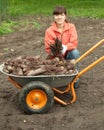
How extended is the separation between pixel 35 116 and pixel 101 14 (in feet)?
28.0

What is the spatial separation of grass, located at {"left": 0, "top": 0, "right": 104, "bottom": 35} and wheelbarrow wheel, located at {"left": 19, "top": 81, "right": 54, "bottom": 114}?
5311 millimetres

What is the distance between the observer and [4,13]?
12.0 m

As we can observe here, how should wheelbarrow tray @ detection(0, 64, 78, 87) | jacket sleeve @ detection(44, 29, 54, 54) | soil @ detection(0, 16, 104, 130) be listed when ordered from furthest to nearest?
jacket sleeve @ detection(44, 29, 54, 54) → wheelbarrow tray @ detection(0, 64, 78, 87) → soil @ detection(0, 16, 104, 130)

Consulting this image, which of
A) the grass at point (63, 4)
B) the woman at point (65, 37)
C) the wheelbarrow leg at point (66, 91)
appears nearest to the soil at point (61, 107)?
the wheelbarrow leg at point (66, 91)

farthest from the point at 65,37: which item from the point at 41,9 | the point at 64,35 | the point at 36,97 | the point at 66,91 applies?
the point at 41,9

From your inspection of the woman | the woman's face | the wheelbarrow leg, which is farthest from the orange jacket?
the wheelbarrow leg

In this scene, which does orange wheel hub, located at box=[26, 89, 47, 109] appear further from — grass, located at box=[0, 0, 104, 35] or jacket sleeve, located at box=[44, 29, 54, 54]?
grass, located at box=[0, 0, 104, 35]

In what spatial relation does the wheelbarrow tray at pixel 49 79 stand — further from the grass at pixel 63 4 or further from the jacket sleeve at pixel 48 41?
the grass at pixel 63 4

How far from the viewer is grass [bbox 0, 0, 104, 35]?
11797mm

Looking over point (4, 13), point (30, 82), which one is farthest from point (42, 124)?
point (4, 13)

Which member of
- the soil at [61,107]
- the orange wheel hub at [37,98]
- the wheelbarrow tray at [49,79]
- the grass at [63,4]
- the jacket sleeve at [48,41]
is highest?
the jacket sleeve at [48,41]

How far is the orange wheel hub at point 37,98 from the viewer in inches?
213

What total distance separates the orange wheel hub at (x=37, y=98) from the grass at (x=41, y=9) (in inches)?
209

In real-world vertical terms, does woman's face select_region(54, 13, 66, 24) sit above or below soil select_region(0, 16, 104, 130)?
above
